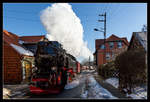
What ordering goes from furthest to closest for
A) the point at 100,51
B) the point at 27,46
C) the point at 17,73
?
the point at 100,51 < the point at 27,46 < the point at 17,73

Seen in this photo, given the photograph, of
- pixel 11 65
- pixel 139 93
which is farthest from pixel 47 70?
pixel 11 65

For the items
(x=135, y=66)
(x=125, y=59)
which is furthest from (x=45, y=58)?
(x=135, y=66)

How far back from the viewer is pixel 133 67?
5.79m

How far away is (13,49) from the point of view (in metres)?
11.6

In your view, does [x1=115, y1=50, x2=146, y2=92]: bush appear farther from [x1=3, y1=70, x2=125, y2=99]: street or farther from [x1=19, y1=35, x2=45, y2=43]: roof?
[x1=19, y1=35, x2=45, y2=43]: roof

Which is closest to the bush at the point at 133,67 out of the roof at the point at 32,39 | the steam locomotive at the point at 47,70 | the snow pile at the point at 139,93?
the snow pile at the point at 139,93

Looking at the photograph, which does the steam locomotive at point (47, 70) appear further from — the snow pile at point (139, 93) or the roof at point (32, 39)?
the roof at point (32, 39)

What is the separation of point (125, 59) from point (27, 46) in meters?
15.5

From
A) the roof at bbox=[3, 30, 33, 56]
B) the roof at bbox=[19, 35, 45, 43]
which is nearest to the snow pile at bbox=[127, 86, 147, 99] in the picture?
the roof at bbox=[3, 30, 33, 56]

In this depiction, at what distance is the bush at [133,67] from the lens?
5.66 m

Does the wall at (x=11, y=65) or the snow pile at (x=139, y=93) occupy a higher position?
the wall at (x=11, y=65)

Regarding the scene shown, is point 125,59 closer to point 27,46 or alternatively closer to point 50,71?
point 50,71

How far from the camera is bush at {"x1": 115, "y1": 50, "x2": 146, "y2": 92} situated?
566 centimetres

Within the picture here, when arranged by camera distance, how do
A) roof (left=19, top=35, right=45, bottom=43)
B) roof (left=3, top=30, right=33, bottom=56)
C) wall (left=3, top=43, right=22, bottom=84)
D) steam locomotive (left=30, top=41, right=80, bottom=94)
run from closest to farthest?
steam locomotive (left=30, top=41, right=80, bottom=94), wall (left=3, top=43, right=22, bottom=84), roof (left=3, top=30, right=33, bottom=56), roof (left=19, top=35, right=45, bottom=43)
